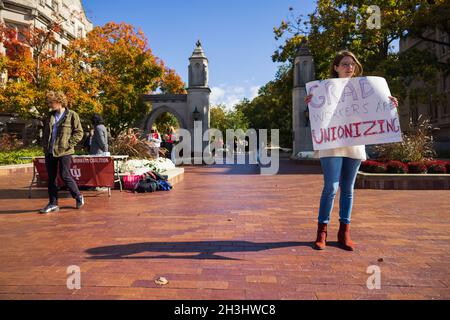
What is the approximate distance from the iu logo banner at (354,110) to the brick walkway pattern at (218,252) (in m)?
1.30

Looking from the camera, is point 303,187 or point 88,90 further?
point 88,90

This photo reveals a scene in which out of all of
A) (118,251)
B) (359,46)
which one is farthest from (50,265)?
(359,46)

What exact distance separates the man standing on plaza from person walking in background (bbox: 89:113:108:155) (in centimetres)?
216

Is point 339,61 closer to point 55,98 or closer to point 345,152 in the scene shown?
point 345,152

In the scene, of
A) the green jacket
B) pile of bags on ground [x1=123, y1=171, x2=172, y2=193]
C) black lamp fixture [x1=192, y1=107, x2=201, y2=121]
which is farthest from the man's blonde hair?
black lamp fixture [x1=192, y1=107, x2=201, y2=121]

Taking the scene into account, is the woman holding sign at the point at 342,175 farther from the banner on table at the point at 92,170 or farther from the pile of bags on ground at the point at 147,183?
the pile of bags on ground at the point at 147,183

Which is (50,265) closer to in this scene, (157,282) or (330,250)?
(157,282)

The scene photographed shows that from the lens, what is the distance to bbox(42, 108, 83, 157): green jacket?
6.03m

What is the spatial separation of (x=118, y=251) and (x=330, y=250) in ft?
7.62

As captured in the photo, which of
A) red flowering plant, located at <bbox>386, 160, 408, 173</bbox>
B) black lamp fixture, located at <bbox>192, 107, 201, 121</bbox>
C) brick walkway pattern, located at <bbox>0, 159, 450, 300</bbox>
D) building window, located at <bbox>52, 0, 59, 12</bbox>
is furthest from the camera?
building window, located at <bbox>52, 0, 59, 12</bbox>

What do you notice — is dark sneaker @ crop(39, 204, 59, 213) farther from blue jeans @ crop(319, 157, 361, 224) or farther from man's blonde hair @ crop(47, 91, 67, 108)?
blue jeans @ crop(319, 157, 361, 224)

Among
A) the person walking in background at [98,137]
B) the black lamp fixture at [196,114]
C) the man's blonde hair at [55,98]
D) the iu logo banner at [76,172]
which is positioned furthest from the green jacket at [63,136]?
the black lamp fixture at [196,114]

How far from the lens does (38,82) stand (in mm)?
19547

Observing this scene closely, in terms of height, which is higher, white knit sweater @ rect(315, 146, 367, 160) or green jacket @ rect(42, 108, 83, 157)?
green jacket @ rect(42, 108, 83, 157)
